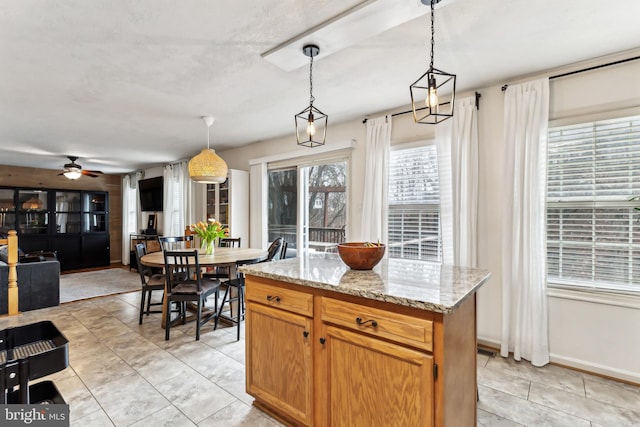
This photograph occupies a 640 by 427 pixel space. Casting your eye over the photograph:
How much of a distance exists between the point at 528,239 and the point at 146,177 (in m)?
8.05

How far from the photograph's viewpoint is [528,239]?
8.95ft

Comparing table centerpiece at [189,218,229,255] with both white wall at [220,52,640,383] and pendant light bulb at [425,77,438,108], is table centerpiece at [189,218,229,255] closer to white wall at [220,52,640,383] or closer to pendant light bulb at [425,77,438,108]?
white wall at [220,52,640,383]

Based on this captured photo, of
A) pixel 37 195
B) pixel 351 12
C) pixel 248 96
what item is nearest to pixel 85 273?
pixel 37 195

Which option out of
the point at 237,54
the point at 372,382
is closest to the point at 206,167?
the point at 237,54

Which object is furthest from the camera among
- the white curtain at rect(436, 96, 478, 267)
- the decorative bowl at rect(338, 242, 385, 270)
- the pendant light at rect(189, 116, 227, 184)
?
the pendant light at rect(189, 116, 227, 184)

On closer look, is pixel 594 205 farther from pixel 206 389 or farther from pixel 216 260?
pixel 216 260

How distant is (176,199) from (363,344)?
6.36 meters

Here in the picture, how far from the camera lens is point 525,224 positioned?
274 centimetres

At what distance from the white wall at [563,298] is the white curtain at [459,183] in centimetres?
10

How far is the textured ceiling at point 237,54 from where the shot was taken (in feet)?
6.23

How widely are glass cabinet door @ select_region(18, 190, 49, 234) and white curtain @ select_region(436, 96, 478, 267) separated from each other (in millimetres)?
8753

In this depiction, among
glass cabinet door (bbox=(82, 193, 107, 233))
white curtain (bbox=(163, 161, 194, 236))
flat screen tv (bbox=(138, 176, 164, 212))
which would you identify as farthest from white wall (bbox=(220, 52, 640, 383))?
glass cabinet door (bbox=(82, 193, 107, 233))

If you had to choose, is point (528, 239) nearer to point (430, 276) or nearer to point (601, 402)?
point (601, 402)

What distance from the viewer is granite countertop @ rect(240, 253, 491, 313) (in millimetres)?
1373
